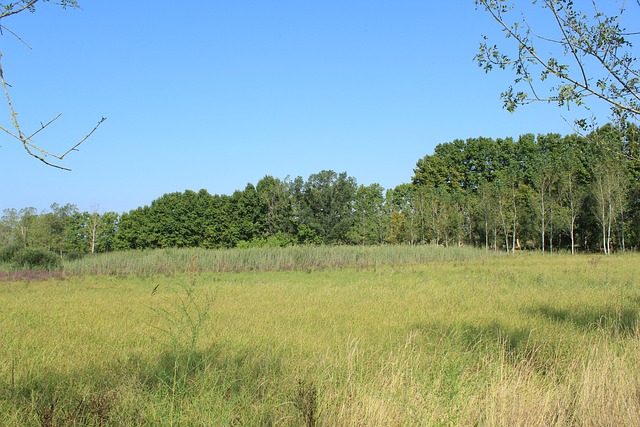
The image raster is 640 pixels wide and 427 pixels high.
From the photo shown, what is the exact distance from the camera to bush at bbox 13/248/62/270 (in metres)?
23.8

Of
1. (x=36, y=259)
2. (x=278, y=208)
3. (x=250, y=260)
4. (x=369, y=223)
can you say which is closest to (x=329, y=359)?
(x=250, y=260)

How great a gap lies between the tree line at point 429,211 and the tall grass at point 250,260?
1412 centimetres

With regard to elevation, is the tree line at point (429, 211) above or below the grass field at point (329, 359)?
above

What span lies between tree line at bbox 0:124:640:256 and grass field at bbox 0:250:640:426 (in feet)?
101

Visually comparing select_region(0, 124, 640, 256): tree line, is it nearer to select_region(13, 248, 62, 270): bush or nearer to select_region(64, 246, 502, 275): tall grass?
select_region(64, 246, 502, 275): tall grass

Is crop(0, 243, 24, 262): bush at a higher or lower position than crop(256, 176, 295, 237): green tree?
lower

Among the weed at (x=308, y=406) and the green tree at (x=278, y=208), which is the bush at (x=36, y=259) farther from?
the green tree at (x=278, y=208)

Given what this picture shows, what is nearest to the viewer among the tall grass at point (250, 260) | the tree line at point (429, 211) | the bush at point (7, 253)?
the tall grass at point (250, 260)

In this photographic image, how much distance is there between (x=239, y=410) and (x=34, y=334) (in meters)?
5.55

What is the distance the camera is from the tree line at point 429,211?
41.6 m

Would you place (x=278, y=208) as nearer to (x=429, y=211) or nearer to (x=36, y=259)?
(x=429, y=211)

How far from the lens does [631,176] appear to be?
41.8 m

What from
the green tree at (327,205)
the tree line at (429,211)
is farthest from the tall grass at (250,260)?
the green tree at (327,205)

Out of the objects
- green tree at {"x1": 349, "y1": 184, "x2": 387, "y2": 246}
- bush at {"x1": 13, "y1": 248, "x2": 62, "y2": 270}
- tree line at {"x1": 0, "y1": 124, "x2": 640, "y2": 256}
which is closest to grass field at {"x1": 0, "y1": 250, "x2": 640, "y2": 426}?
bush at {"x1": 13, "y1": 248, "x2": 62, "y2": 270}
